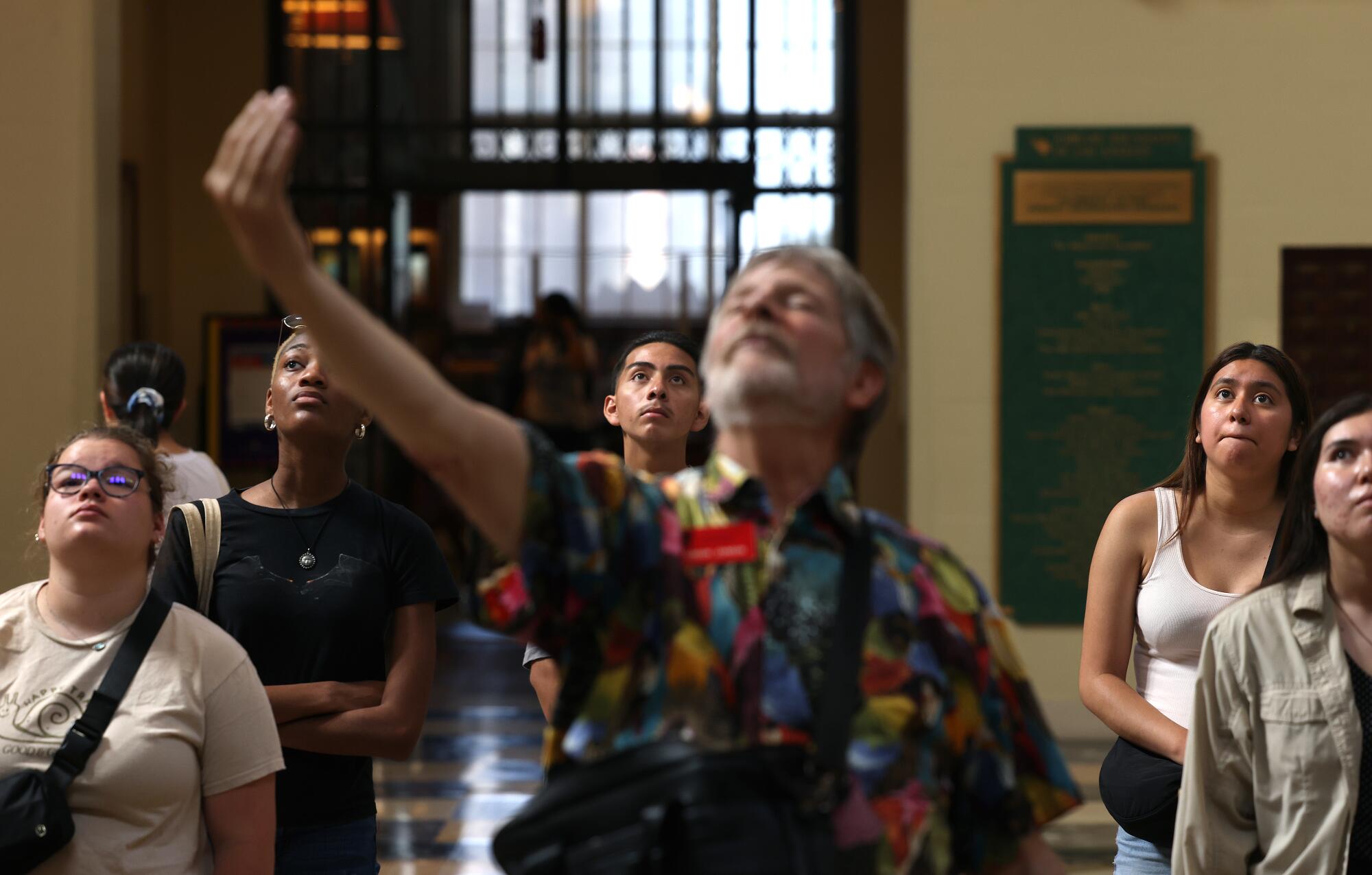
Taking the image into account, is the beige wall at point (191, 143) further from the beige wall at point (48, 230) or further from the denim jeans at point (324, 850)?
the denim jeans at point (324, 850)

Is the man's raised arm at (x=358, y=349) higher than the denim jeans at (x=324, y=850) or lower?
higher

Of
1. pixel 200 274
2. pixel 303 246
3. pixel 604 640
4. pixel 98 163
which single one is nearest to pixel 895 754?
pixel 604 640

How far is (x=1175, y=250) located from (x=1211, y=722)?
17.7 feet

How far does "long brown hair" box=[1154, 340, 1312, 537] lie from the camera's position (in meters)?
3.43

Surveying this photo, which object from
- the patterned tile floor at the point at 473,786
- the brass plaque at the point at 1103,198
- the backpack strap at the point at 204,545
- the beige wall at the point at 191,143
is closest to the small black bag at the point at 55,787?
the backpack strap at the point at 204,545

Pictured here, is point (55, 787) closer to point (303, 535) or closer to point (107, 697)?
point (107, 697)

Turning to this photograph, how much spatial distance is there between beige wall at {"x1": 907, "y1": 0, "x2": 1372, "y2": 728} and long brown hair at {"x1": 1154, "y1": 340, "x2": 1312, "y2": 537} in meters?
4.29

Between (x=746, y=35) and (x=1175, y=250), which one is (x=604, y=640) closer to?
(x=1175, y=250)

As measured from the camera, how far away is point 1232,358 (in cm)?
348

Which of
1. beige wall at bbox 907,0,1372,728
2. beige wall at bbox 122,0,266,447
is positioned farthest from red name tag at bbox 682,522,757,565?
beige wall at bbox 122,0,266,447

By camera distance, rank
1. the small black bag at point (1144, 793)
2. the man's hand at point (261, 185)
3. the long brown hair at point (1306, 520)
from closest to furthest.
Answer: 1. the man's hand at point (261, 185)
2. the long brown hair at point (1306, 520)
3. the small black bag at point (1144, 793)

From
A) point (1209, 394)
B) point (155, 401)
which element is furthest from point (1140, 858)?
point (155, 401)

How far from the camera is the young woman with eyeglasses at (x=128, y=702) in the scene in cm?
253

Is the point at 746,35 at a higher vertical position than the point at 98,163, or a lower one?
higher
